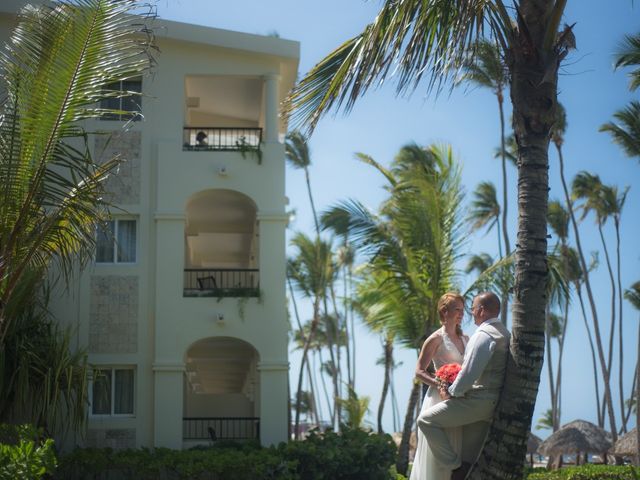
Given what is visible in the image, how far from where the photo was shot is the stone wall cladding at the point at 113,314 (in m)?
23.2

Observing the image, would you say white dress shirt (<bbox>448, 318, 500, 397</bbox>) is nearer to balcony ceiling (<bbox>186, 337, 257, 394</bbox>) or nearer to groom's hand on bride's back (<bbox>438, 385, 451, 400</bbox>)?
groom's hand on bride's back (<bbox>438, 385, 451, 400</bbox>)

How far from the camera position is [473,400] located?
323 inches

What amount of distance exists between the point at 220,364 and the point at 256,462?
13.8m

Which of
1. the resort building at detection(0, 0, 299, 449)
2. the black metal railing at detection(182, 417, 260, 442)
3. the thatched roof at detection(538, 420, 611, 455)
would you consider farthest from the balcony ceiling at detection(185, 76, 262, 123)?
the thatched roof at detection(538, 420, 611, 455)

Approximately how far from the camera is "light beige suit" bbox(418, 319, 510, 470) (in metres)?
8.02

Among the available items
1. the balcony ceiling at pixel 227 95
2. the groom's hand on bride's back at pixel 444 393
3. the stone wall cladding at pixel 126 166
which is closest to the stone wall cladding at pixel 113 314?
the stone wall cladding at pixel 126 166

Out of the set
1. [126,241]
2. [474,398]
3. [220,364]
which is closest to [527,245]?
[474,398]

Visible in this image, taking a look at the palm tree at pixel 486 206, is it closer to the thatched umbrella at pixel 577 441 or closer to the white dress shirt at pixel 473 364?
the thatched umbrella at pixel 577 441

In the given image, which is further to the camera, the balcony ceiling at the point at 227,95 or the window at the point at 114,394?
the balcony ceiling at the point at 227,95

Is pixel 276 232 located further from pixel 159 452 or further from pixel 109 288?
pixel 159 452

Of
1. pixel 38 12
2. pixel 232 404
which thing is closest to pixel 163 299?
pixel 232 404

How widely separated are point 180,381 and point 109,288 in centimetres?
274

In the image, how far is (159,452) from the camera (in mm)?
20688

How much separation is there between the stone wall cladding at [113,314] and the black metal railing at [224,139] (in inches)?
142
